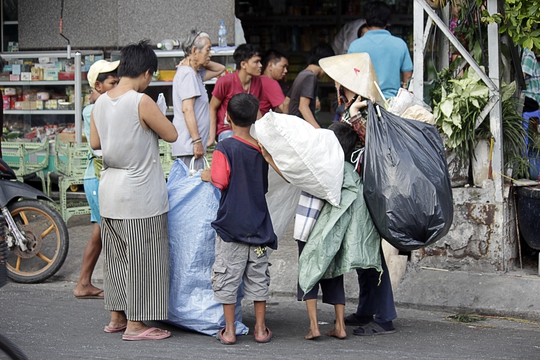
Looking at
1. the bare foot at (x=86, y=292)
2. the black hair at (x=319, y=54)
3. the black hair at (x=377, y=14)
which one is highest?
the black hair at (x=377, y=14)

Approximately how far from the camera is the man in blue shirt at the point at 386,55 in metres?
6.29

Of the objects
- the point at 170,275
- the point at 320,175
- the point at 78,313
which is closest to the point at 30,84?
the point at 78,313

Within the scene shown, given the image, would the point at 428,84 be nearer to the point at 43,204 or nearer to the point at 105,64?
the point at 105,64

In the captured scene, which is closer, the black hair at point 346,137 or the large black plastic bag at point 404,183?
the large black plastic bag at point 404,183

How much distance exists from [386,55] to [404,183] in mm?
1953

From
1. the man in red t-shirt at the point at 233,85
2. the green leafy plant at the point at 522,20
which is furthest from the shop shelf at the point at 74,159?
the green leafy plant at the point at 522,20

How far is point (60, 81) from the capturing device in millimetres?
8742

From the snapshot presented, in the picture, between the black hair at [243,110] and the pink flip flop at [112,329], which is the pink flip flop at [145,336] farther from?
the black hair at [243,110]

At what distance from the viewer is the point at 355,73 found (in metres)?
5.00

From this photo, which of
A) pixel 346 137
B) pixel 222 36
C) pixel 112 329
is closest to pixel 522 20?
pixel 346 137

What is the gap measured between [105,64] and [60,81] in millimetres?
3009

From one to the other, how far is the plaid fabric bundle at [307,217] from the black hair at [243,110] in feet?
1.92

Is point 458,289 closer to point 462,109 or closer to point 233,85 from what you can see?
point 462,109

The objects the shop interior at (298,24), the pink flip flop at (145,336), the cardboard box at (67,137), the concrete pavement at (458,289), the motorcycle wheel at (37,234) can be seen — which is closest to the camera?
the pink flip flop at (145,336)
